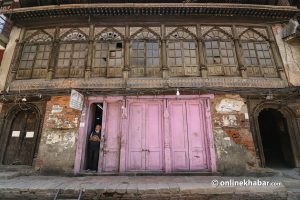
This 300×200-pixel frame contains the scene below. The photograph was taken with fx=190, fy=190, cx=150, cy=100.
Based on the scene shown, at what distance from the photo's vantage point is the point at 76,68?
831 centimetres

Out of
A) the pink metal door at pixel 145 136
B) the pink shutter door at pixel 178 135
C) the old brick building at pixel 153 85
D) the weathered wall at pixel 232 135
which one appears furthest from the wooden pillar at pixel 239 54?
the pink metal door at pixel 145 136

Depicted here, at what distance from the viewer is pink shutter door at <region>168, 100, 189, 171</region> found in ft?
23.2

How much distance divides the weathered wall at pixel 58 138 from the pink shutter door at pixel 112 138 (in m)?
1.17

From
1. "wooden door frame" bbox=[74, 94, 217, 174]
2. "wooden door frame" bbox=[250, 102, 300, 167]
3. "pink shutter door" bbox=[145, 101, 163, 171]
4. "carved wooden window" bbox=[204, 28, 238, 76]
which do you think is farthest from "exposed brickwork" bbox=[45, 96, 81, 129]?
"wooden door frame" bbox=[250, 102, 300, 167]

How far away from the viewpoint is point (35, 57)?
28.1ft

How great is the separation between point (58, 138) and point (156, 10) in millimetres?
6839

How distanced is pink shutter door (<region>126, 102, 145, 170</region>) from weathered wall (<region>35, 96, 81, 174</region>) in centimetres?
206

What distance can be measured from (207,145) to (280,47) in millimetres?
5678

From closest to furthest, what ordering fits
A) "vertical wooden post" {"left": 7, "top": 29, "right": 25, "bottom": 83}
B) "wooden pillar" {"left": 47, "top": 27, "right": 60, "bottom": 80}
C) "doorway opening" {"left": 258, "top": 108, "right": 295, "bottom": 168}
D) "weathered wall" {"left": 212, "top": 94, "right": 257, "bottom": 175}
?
"weathered wall" {"left": 212, "top": 94, "right": 257, "bottom": 175} < "doorway opening" {"left": 258, "top": 108, "right": 295, "bottom": 168} < "wooden pillar" {"left": 47, "top": 27, "right": 60, "bottom": 80} < "vertical wooden post" {"left": 7, "top": 29, "right": 25, "bottom": 83}

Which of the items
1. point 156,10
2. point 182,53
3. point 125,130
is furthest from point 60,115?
point 156,10

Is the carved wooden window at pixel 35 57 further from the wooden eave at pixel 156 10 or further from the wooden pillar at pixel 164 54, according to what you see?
the wooden pillar at pixel 164 54

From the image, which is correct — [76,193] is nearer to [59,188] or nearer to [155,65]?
[59,188]

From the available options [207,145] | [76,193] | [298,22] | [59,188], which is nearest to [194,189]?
[207,145]

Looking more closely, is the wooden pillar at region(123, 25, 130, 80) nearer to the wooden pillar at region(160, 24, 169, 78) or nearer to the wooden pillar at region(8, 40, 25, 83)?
the wooden pillar at region(160, 24, 169, 78)
